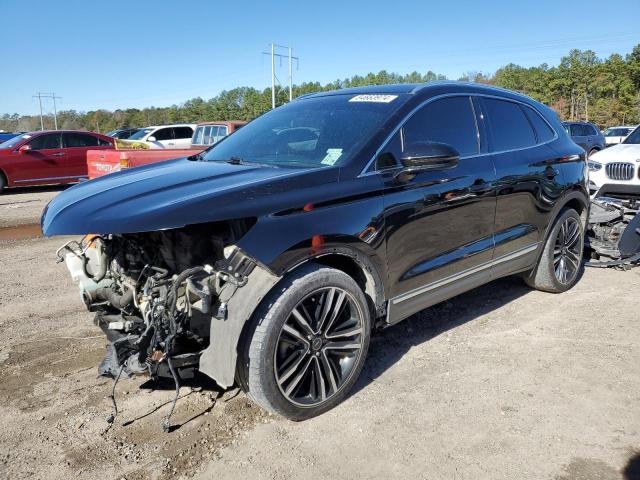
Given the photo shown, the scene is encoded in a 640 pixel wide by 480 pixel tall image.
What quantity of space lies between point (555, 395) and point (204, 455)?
6.99 ft

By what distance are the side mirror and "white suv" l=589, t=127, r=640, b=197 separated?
4734mm

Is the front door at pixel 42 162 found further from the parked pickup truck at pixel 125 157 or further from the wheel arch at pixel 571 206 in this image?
the wheel arch at pixel 571 206

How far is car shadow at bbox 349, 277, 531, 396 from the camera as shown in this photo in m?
3.58

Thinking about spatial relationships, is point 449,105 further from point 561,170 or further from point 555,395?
point 555,395

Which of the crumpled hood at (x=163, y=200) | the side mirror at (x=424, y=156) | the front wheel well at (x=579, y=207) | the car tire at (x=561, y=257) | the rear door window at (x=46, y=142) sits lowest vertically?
the car tire at (x=561, y=257)

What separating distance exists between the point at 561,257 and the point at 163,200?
12.8ft

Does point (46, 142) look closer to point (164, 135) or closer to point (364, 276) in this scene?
point (164, 135)

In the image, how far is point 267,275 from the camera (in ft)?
8.50

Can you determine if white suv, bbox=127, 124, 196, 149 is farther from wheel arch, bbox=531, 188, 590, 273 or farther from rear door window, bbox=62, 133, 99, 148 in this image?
wheel arch, bbox=531, 188, 590, 273

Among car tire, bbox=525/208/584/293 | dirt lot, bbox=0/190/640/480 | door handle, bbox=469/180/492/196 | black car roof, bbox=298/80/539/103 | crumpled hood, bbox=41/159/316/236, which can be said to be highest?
black car roof, bbox=298/80/539/103

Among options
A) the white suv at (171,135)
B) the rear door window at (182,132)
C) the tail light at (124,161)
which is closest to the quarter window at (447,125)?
the tail light at (124,161)

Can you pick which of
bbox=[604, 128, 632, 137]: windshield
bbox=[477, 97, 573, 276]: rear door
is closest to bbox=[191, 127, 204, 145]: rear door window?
bbox=[477, 97, 573, 276]: rear door

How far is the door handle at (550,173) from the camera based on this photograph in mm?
4426

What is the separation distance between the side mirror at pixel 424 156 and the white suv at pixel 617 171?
15.5 ft
